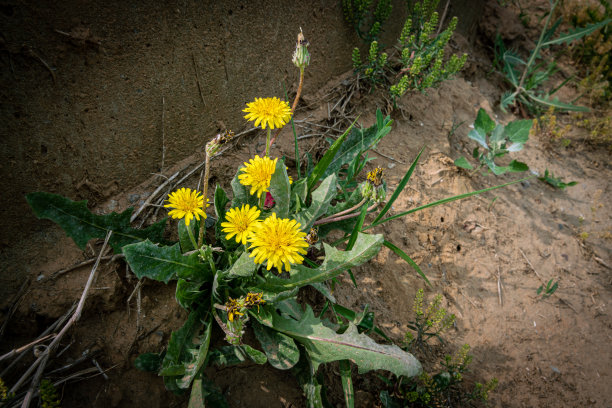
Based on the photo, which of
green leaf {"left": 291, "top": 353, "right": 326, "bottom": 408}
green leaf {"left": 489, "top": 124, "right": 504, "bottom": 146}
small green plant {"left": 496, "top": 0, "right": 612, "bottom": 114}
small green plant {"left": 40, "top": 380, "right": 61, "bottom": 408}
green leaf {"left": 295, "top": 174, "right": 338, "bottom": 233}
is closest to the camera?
small green plant {"left": 40, "top": 380, "right": 61, "bottom": 408}

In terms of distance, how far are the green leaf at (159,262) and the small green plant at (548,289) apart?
2.22 metres

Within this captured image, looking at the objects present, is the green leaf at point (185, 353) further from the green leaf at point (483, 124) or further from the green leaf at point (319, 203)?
the green leaf at point (483, 124)

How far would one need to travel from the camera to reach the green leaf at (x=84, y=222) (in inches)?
53.5

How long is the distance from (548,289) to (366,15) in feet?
7.74

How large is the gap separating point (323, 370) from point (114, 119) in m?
1.60

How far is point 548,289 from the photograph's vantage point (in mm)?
2270

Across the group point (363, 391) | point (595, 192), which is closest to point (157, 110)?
point (363, 391)

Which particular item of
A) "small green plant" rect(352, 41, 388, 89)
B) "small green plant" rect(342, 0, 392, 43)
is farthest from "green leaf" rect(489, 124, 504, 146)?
"small green plant" rect(342, 0, 392, 43)

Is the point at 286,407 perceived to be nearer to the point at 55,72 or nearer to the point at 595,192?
the point at 55,72

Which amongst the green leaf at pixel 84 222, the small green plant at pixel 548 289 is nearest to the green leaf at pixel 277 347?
the green leaf at pixel 84 222

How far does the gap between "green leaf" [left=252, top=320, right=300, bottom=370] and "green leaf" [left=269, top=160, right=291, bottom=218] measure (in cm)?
54

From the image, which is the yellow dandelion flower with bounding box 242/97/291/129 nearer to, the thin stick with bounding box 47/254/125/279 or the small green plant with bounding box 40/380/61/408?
the thin stick with bounding box 47/254/125/279

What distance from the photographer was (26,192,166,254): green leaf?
4.46 feet

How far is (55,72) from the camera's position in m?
1.37
